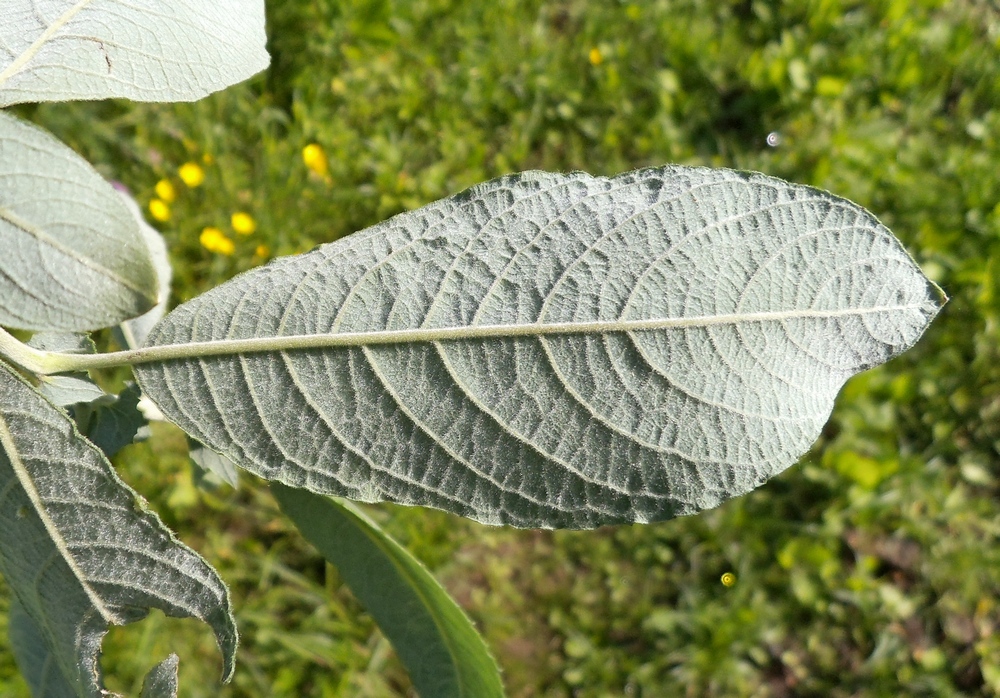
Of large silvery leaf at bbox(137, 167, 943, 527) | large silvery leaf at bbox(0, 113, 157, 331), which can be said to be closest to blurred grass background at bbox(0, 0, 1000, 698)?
large silvery leaf at bbox(137, 167, 943, 527)

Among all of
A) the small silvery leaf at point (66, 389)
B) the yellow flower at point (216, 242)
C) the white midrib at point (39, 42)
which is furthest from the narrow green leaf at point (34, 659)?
the yellow flower at point (216, 242)

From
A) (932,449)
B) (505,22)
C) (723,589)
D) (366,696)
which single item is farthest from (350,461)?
(505,22)

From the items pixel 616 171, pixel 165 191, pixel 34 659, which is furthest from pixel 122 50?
pixel 616 171

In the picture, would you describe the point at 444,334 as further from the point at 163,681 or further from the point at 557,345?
the point at 163,681

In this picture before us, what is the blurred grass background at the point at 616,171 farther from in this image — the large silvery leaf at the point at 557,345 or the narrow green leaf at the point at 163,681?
the large silvery leaf at the point at 557,345

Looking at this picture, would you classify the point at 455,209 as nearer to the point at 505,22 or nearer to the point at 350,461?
the point at 350,461
